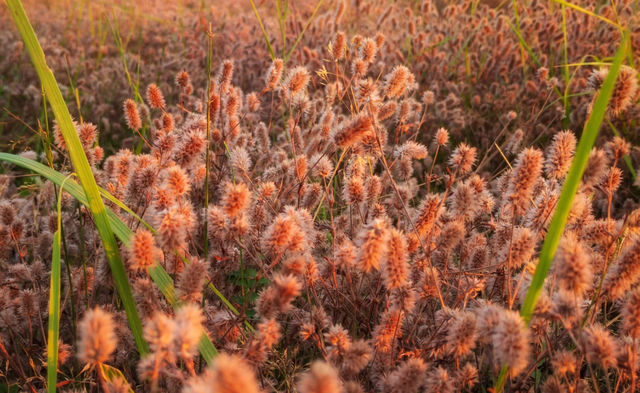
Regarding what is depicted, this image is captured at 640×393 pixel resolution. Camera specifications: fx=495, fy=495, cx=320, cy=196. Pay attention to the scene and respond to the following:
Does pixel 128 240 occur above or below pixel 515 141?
above

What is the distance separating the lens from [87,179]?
4.37 feet

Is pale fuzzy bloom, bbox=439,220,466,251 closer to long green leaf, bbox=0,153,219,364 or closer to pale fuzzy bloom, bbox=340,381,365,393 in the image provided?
pale fuzzy bloom, bbox=340,381,365,393

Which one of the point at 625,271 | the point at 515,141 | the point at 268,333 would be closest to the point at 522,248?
the point at 625,271

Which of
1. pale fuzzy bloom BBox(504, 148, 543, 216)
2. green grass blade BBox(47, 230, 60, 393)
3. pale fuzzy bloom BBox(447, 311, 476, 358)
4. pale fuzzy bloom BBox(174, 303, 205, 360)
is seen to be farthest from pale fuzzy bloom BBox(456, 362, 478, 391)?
green grass blade BBox(47, 230, 60, 393)

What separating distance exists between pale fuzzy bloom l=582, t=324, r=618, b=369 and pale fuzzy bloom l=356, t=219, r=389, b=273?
484mm

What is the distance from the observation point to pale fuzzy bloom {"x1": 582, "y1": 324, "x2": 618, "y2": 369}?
106 centimetres

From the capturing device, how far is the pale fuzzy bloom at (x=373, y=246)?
3.90 ft

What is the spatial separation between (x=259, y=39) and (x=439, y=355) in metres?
4.18

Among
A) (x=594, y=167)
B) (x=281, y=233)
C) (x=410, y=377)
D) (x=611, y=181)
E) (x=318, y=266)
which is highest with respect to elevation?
(x=594, y=167)

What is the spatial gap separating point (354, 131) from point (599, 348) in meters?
0.81

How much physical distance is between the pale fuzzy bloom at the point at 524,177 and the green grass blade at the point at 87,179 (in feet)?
3.61

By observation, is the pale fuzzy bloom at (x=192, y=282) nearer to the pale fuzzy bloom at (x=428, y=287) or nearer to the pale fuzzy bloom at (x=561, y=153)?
the pale fuzzy bloom at (x=428, y=287)

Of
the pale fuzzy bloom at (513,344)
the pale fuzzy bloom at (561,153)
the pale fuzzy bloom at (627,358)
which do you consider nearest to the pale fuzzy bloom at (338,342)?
the pale fuzzy bloom at (513,344)

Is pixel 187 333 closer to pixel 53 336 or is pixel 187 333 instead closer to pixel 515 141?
pixel 53 336
